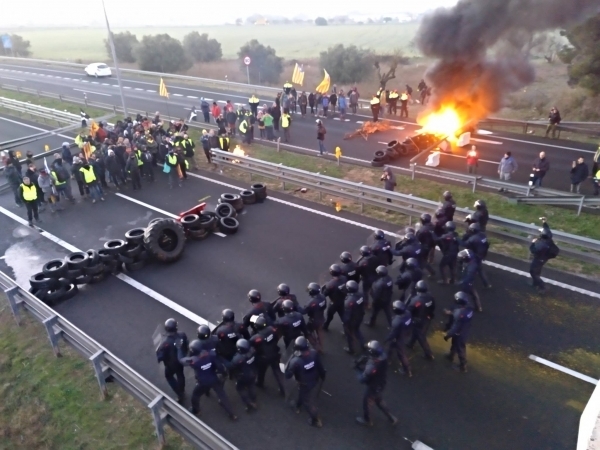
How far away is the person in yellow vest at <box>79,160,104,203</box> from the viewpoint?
1447 cm

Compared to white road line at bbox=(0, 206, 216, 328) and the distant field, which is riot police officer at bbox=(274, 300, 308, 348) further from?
the distant field

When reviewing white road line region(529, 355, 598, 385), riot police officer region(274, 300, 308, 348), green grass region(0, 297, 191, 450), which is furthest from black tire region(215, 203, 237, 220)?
white road line region(529, 355, 598, 385)

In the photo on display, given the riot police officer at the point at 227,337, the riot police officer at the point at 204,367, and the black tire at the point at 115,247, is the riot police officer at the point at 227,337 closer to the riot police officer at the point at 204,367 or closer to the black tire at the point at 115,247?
the riot police officer at the point at 204,367

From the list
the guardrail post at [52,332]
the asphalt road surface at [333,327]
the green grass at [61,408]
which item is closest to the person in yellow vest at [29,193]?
the asphalt road surface at [333,327]

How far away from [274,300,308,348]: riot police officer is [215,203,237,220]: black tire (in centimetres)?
597

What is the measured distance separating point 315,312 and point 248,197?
273 inches

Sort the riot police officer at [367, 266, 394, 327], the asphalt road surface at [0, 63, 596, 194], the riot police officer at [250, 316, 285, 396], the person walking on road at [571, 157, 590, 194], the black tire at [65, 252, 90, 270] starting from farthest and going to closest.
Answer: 1. the asphalt road surface at [0, 63, 596, 194]
2. the person walking on road at [571, 157, 590, 194]
3. the black tire at [65, 252, 90, 270]
4. the riot police officer at [367, 266, 394, 327]
5. the riot police officer at [250, 316, 285, 396]

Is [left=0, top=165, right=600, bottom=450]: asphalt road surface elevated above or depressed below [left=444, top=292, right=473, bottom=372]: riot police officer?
below

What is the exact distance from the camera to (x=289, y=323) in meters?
7.31

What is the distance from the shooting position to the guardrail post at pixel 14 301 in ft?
28.9

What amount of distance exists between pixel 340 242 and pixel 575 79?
17421 millimetres

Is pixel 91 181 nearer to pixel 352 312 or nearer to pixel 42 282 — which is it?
pixel 42 282

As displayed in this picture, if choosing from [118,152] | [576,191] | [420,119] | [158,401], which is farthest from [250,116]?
[158,401]

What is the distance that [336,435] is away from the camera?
657 cm
